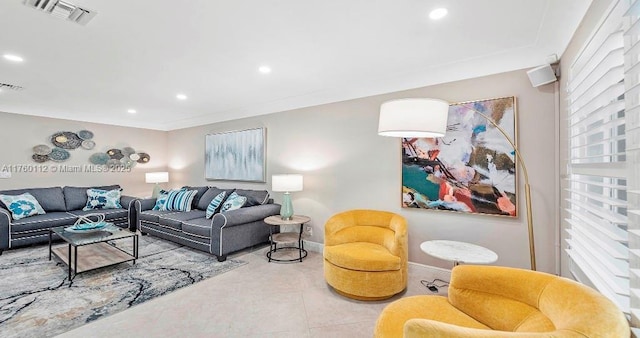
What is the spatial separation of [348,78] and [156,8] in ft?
6.71

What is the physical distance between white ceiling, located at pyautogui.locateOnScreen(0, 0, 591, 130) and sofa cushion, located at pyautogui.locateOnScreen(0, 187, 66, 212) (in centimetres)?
154

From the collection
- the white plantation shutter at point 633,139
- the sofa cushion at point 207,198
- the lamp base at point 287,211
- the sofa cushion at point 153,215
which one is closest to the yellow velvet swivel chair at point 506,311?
the white plantation shutter at point 633,139

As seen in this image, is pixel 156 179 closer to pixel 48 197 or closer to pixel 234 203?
pixel 48 197

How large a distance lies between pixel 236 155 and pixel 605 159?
4.66 meters

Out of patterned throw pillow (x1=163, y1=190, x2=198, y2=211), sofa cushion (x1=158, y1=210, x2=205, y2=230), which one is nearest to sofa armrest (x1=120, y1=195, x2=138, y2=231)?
patterned throw pillow (x1=163, y1=190, x2=198, y2=211)

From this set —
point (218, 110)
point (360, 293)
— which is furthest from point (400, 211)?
point (218, 110)

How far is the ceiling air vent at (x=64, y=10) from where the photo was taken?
6.05ft

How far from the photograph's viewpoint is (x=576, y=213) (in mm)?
1835

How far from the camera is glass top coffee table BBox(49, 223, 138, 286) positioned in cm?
294

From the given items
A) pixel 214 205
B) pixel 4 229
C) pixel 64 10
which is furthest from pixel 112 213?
pixel 64 10

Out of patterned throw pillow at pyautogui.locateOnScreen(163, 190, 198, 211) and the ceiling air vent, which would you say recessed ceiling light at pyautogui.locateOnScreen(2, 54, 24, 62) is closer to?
the ceiling air vent

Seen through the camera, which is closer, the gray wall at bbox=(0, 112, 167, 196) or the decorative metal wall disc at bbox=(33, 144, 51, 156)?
the gray wall at bbox=(0, 112, 167, 196)

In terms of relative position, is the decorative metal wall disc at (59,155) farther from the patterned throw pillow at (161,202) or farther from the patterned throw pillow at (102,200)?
the patterned throw pillow at (161,202)

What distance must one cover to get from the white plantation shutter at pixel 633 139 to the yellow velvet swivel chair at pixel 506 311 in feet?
0.54
